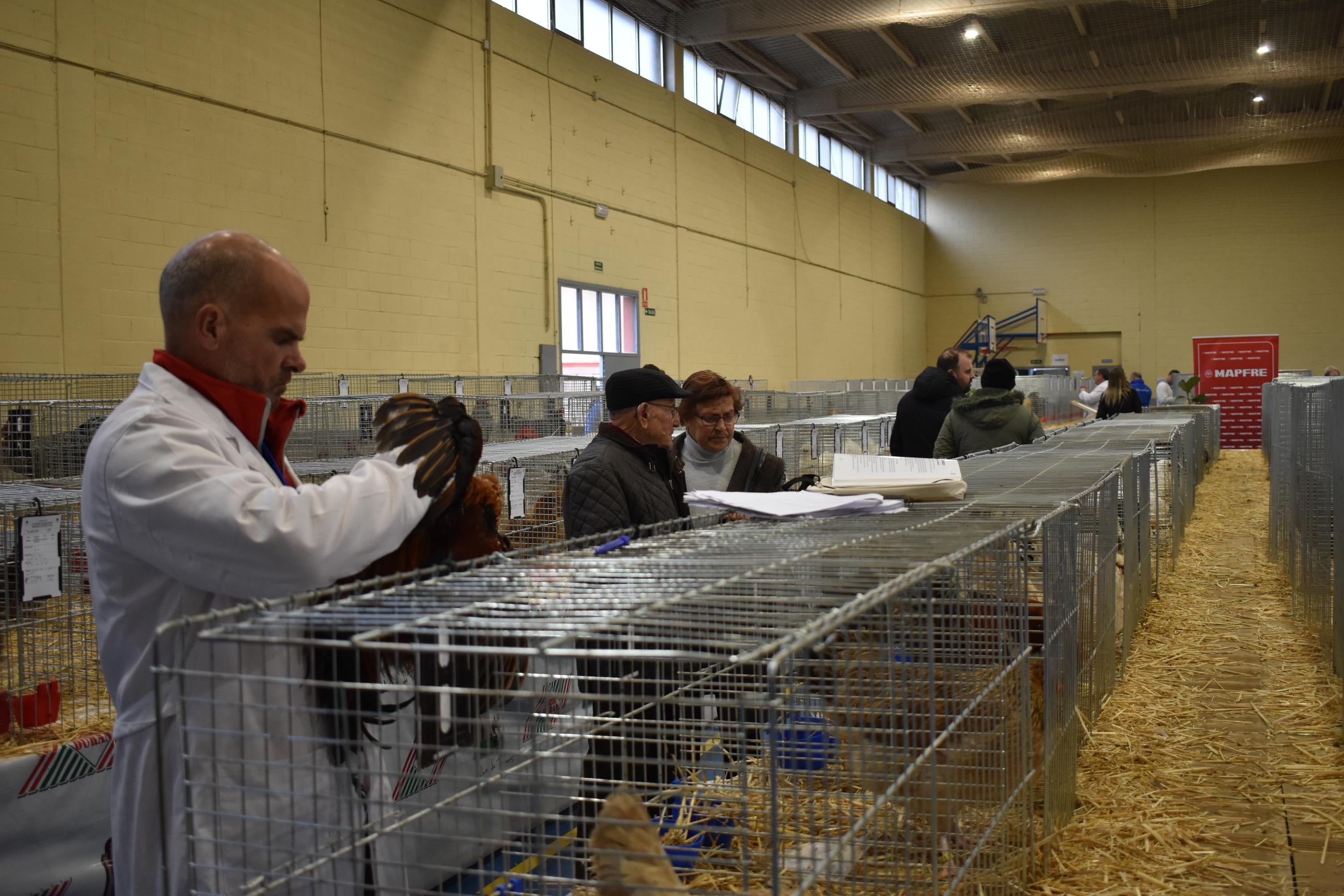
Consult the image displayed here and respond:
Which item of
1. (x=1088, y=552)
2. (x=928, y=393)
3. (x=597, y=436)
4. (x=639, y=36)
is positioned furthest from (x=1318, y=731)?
(x=639, y=36)

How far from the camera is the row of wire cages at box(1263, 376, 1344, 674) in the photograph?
4.50m

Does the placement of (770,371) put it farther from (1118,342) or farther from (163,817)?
(163,817)

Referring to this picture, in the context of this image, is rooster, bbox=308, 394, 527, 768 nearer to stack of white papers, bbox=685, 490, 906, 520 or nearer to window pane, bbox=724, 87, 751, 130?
stack of white papers, bbox=685, 490, 906, 520

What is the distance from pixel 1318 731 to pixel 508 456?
401 cm

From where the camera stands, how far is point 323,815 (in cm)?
177

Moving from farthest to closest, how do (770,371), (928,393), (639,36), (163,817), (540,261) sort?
(770,371), (639,36), (540,261), (928,393), (163,817)

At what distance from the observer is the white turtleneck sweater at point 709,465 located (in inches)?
180

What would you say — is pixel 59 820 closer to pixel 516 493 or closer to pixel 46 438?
pixel 516 493

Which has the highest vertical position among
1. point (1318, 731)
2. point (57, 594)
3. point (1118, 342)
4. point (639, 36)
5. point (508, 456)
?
point (639, 36)

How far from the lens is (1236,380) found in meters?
20.4

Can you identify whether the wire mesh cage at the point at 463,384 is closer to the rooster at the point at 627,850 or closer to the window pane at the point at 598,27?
the window pane at the point at 598,27

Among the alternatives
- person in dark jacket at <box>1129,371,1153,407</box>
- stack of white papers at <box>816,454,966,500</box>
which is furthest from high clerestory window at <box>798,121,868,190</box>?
stack of white papers at <box>816,454,966,500</box>

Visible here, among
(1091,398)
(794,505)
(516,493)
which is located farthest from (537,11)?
A: (794,505)

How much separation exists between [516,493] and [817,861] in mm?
4300
